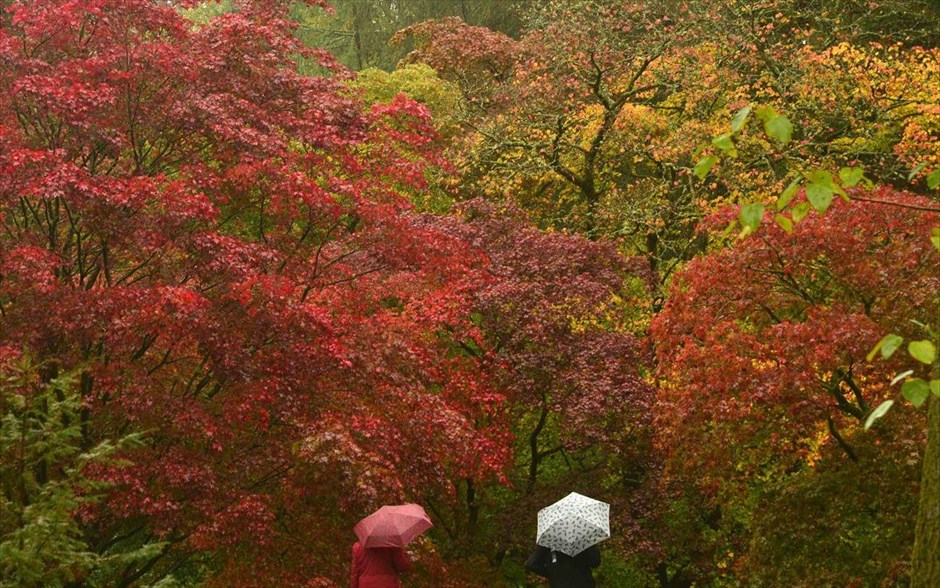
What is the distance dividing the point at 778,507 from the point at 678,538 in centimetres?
396

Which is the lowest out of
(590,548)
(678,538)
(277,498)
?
(678,538)

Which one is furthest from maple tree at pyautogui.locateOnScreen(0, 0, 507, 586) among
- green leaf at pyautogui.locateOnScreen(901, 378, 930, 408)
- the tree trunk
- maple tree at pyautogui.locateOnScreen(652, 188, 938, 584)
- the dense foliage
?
green leaf at pyautogui.locateOnScreen(901, 378, 930, 408)

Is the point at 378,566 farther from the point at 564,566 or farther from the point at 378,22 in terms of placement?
the point at 378,22

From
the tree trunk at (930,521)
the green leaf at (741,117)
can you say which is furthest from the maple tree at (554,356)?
the green leaf at (741,117)

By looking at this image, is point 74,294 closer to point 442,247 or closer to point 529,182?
point 442,247

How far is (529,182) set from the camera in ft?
68.0

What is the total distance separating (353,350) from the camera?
11484 mm

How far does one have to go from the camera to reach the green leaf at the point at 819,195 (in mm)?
3916

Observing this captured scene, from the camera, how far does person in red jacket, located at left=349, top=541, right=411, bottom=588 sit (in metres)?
7.37

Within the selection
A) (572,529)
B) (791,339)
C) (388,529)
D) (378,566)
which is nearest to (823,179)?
(572,529)

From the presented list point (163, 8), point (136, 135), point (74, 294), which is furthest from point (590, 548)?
point (163, 8)

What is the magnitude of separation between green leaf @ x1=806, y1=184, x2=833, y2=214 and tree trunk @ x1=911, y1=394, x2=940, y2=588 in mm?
2117

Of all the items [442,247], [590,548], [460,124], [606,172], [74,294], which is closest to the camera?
[590,548]

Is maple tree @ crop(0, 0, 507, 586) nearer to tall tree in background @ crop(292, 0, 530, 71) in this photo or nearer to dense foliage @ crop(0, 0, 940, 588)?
dense foliage @ crop(0, 0, 940, 588)
